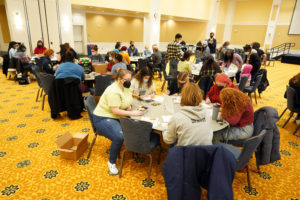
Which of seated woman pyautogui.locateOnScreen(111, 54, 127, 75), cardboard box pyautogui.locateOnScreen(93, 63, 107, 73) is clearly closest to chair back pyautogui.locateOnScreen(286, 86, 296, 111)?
seated woman pyautogui.locateOnScreen(111, 54, 127, 75)

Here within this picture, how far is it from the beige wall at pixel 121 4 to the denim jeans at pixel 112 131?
9.50 meters

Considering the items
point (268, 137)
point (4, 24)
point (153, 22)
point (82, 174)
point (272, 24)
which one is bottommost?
point (82, 174)

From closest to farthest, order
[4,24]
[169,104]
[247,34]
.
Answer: [169,104] < [4,24] < [247,34]

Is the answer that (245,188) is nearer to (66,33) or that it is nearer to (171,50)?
(171,50)

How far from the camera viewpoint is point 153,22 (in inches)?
507

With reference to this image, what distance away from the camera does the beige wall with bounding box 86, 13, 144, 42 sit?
555 inches

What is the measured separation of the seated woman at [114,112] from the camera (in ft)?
8.36

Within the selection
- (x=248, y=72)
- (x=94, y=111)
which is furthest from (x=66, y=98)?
(x=248, y=72)

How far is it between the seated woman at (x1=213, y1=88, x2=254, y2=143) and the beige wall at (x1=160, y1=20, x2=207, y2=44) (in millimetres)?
17390

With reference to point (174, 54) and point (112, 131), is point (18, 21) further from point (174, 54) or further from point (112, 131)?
point (112, 131)

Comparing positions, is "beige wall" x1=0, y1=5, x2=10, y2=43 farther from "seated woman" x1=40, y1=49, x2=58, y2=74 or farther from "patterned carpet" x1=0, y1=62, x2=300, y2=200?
"patterned carpet" x1=0, y1=62, x2=300, y2=200

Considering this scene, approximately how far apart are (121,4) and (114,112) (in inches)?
419

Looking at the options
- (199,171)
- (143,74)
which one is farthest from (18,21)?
(199,171)

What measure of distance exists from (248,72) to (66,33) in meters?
9.03
